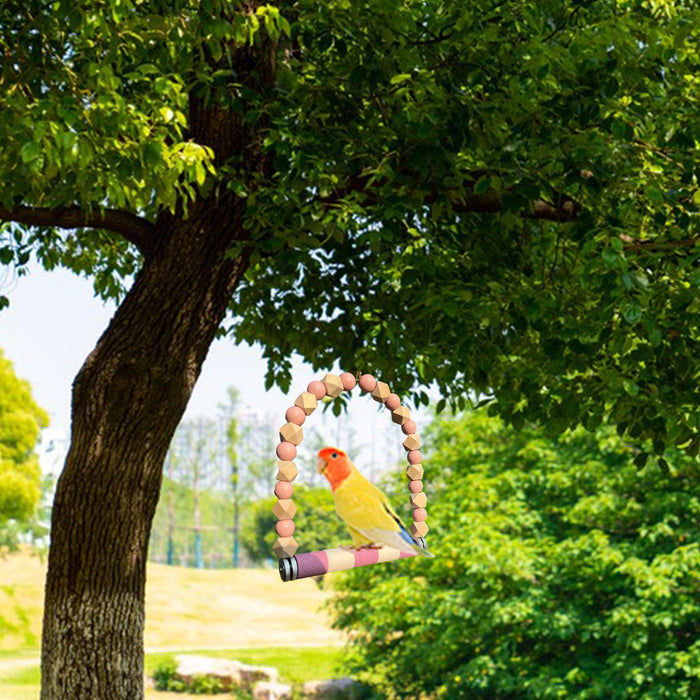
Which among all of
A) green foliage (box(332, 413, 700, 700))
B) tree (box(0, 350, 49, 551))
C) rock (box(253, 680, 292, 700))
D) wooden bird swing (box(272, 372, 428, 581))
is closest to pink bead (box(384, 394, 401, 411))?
wooden bird swing (box(272, 372, 428, 581))

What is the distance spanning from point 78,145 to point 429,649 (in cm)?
1225

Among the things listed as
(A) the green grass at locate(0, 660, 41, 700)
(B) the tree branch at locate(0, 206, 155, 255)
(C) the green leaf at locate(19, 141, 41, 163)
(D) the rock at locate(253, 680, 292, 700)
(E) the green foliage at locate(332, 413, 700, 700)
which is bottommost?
(D) the rock at locate(253, 680, 292, 700)

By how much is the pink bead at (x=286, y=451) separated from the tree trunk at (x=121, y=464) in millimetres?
3745

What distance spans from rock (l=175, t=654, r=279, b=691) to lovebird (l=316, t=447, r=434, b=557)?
20753mm

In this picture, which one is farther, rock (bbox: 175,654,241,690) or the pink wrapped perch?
rock (bbox: 175,654,241,690)

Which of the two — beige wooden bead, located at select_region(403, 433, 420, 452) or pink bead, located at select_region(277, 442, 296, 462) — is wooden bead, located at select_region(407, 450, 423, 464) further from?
pink bead, located at select_region(277, 442, 296, 462)

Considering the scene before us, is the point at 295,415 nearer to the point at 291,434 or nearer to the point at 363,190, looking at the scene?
the point at 291,434

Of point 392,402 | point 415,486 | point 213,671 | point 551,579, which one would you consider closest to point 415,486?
point 415,486

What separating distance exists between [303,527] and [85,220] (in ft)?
66.6

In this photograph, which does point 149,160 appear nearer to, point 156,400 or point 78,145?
point 78,145

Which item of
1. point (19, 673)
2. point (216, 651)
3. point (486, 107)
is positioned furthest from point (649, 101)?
point (216, 651)

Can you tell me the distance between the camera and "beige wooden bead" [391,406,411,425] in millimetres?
3822

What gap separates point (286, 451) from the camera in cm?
331

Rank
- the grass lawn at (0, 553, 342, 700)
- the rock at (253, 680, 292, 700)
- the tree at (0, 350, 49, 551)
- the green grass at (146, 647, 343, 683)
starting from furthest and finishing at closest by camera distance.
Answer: the grass lawn at (0, 553, 342, 700), the tree at (0, 350, 49, 551), the green grass at (146, 647, 343, 683), the rock at (253, 680, 292, 700)
